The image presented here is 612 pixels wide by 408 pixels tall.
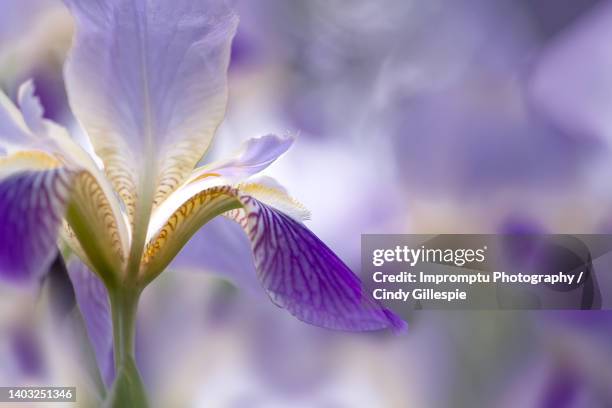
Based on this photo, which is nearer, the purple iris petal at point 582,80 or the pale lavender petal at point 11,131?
the pale lavender petal at point 11,131

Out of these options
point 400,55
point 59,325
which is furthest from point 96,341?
point 400,55

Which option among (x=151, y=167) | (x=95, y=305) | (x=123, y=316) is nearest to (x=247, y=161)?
(x=151, y=167)

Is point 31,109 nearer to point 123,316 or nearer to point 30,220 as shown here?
point 30,220

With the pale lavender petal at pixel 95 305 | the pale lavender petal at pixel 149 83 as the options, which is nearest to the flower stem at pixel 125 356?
A: the pale lavender petal at pixel 149 83

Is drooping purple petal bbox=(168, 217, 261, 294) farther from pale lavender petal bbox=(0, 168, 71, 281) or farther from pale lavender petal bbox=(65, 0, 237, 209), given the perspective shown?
pale lavender petal bbox=(0, 168, 71, 281)

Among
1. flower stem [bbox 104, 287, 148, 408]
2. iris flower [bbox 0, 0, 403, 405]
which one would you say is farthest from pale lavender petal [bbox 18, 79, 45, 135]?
flower stem [bbox 104, 287, 148, 408]

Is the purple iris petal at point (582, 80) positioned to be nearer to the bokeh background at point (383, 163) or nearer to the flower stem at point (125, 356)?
the bokeh background at point (383, 163)
